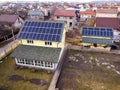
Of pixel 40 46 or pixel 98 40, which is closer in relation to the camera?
pixel 40 46

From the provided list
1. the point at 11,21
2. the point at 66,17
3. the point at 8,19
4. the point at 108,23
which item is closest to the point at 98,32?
the point at 108,23

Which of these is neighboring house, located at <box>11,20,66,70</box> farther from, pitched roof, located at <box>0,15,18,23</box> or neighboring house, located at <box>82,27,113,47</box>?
pitched roof, located at <box>0,15,18,23</box>

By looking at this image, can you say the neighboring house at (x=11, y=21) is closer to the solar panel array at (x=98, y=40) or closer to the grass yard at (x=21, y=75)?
the grass yard at (x=21, y=75)

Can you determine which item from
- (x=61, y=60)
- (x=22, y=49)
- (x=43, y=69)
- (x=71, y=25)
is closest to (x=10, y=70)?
(x=22, y=49)

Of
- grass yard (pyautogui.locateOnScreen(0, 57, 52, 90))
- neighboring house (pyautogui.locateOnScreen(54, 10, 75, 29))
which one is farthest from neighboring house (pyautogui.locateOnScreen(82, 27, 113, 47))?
neighboring house (pyautogui.locateOnScreen(54, 10, 75, 29))

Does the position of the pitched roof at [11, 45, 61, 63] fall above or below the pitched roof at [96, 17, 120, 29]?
below

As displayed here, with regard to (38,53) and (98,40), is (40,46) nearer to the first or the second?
(38,53)
